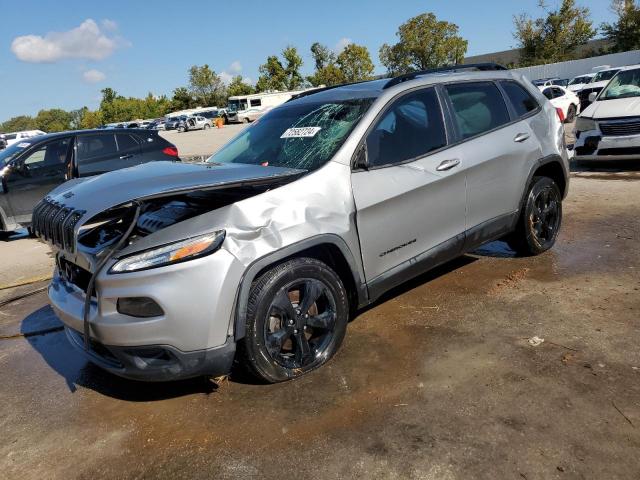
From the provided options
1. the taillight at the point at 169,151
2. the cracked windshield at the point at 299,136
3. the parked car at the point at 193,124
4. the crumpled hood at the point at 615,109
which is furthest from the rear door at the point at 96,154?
the parked car at the point at 193,124

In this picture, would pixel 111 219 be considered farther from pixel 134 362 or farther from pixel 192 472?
pixel 192 472

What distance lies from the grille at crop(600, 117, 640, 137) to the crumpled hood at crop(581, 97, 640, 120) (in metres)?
0.11

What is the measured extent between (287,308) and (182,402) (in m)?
0.88

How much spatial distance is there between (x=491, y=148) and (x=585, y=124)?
6080 millimetres

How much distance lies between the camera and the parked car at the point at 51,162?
327 inches

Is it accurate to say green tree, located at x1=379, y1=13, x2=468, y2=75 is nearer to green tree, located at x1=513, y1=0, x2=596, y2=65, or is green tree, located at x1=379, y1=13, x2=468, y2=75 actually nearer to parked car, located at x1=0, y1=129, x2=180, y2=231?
green tree, located at x1=513, y1=0, x2=596, y2=65

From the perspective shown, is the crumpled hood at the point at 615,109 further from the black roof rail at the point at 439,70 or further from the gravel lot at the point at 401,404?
the gravel lot at the point at 401,404

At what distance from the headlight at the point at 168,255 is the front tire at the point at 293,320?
1.23ft

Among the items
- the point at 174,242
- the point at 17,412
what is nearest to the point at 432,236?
the point at 174,242

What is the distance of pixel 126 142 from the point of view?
9.13 meters

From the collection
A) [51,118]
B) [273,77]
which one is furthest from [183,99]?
[51,118]

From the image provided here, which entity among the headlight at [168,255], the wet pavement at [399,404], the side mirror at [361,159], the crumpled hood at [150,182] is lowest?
the wet pavement at [399,404]

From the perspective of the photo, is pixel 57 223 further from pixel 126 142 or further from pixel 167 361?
pixel 126 142

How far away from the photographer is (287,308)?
310 cm
